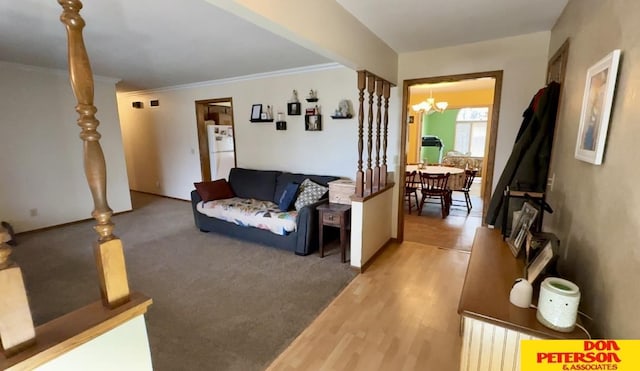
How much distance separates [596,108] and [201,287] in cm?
304

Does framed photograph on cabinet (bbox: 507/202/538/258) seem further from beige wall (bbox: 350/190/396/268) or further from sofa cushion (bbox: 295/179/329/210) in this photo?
sofa cushion (bbox: 295/179/329/210)

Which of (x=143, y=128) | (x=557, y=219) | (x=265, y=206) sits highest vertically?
(x=143, y=128)

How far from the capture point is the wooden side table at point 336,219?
3119 millimetres

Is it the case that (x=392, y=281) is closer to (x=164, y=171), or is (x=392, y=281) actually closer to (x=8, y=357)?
(x=8, y=357)

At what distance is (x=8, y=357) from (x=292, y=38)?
5.98 ft

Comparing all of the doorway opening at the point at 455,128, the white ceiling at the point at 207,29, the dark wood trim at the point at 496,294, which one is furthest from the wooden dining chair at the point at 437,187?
the dark wood trim at the point at 496,294

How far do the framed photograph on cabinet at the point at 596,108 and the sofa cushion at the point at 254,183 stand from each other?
137 inches

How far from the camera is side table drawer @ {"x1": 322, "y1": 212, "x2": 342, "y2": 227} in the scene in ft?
10.3

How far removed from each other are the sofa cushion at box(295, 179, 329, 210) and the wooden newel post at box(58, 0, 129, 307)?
2.60m

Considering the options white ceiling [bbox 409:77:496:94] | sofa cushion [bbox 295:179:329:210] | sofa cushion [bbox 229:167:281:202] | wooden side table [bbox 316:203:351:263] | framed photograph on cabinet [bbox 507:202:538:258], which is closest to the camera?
framed photograph on cabinet [bbox 507:202:538:258]

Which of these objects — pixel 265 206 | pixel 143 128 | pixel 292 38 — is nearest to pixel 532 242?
pixel 292 38

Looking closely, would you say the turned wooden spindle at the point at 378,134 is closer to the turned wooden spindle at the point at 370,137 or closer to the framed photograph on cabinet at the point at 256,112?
the turned wooden spindle at the point at 370,137

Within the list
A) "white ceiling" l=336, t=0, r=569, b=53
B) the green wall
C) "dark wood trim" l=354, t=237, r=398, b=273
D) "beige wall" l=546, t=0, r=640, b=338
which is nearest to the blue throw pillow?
"dark wood trim" l=354, t=237, r=398, b=273

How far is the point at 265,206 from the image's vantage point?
3.85 m
